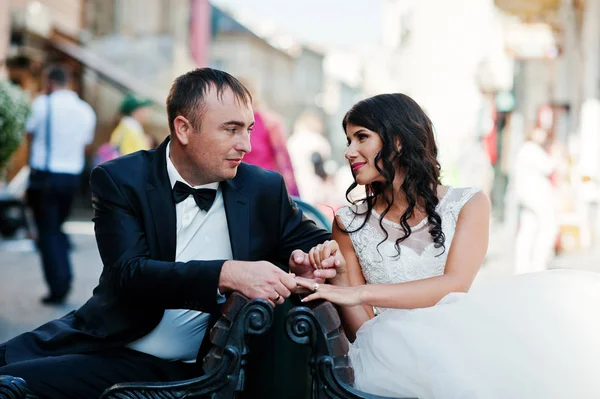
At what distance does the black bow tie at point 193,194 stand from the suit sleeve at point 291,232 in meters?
0.31

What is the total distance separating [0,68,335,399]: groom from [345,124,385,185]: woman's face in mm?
325

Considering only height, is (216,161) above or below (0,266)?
above

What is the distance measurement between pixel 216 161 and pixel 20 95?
3966 mm

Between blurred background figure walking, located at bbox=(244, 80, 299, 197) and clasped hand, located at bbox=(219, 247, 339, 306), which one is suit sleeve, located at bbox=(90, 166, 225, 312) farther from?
blurred background figure walking, located at bbox=(244, 80, 299, 197)

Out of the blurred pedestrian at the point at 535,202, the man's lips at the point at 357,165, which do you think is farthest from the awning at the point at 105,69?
the man's lips at the point at 357,165

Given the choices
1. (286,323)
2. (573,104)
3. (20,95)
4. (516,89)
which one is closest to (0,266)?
(20,95)

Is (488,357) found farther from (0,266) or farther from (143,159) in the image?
(0,266)

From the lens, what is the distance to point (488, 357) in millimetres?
2596

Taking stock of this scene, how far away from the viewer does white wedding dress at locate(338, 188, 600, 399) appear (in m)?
2.55

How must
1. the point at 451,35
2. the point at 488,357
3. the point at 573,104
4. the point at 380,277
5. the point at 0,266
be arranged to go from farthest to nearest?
the point at 451,35 < the point at 573,104 < the point at 0,266 < the point at 380,277 < the point at 488,357

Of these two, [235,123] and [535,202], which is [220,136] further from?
[535,202]

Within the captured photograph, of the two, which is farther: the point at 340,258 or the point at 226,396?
the point at 340,258

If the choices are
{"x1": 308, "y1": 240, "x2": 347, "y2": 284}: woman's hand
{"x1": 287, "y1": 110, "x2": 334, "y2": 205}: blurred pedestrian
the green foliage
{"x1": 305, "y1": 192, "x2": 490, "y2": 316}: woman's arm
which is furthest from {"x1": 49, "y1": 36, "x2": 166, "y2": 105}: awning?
{"x1": 308, "y1": 240, "x2": 347, "y2": 284}: woman's hand

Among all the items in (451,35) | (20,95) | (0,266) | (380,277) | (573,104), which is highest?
(451,35)
